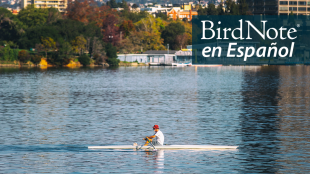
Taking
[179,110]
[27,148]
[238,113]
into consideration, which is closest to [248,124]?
[238,113]

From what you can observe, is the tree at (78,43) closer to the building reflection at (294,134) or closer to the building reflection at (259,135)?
the building reflection at (259,135)

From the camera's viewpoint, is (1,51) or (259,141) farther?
(1,51)

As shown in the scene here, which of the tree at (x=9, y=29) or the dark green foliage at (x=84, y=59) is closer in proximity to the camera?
the tree at (x=9, y=29)

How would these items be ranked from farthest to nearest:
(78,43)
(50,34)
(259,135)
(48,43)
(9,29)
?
(78,43) < (9,29) < (50,34) < (48,43) < (259,135)

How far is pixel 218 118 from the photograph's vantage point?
47.8 meters

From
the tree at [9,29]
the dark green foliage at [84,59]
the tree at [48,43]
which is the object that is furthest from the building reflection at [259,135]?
the tree at [9,29]

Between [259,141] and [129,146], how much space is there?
10.2 metres

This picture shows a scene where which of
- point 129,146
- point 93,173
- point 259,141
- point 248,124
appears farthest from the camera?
point 248,124

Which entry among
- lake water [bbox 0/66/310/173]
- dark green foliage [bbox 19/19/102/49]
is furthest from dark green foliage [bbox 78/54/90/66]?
lake water [bbox 0/66/310/173]

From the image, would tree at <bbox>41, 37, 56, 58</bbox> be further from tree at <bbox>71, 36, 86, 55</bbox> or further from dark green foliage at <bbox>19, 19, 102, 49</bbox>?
tree at <bbox>71, 36, 86, 55</bbox>

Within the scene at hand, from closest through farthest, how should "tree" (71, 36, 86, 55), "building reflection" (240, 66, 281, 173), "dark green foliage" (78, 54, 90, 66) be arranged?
"building reflection" (240, 66, 281, 173), "tree" (71, 36, 86, 55), "dark green foliage" (78, 54, 90, 66)

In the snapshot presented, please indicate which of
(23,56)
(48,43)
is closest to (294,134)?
(48,43)

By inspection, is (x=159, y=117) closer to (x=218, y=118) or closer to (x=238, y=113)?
(x=218, y=118)

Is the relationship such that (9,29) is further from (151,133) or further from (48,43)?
(151,133)
